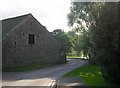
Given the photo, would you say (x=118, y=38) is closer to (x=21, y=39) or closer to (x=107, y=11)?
(x=107, y=11)

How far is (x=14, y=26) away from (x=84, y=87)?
28185 mm

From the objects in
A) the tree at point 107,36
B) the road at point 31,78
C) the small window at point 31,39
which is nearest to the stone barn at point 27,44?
the small window at point 31,39

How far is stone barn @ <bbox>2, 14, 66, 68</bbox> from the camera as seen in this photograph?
43.5 m

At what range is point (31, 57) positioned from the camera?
155 ft

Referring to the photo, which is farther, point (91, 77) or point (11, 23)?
point (11, 23)

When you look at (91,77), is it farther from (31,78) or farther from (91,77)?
(31,78)

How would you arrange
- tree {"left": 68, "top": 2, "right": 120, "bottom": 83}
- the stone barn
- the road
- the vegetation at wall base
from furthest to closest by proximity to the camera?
the stone barn
the road
the vegetation at wall base
tree {"left": 68, "top": 2, "right": 120, "bottom": 83}

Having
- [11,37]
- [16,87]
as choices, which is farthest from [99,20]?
[11,37]

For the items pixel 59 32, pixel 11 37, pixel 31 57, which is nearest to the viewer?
pixel 11 37

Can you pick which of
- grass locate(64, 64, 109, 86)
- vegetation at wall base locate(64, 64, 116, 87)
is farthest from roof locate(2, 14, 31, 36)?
vegetation at wall base locate(64, 64, 116, 87)

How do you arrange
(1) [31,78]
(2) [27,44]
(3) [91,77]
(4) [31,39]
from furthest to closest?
(4) [31,39]
(2) [27,44]
(1) [31,78]
(3) [91,77]

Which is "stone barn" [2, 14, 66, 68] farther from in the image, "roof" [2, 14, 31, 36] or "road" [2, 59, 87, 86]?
"road" [2, 59, 87, 86]

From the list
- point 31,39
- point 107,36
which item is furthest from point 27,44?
point 107,36

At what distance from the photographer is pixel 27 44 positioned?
46906mm
